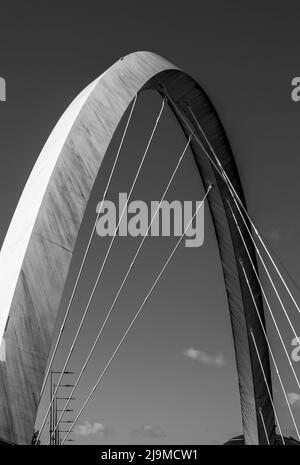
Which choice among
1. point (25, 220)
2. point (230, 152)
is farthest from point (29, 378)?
point (230, 152)

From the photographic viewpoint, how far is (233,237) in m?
21.4

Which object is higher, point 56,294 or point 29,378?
point 56,294

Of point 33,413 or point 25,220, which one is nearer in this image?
point 33,413

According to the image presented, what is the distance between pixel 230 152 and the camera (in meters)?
20.9

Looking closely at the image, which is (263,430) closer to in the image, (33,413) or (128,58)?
(128,58)

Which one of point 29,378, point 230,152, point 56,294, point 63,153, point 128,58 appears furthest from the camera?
point 230,152

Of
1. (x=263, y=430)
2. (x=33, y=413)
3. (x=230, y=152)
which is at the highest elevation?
(x=230, y=152)

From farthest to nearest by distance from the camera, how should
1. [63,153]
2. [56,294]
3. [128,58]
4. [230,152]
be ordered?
A: [230,152], [128,58], [63,153], [56,294]

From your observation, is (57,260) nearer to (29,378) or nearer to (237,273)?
(29,378)

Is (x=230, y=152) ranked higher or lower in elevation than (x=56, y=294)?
higher

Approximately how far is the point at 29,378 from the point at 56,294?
109 centimetres
